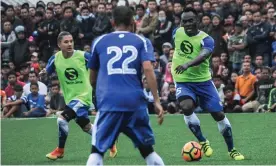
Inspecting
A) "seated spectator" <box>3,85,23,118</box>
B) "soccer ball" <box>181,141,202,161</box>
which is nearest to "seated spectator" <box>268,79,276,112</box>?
"seated spectator" <box>3,85,23,118</box>

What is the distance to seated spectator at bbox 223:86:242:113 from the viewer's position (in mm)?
24141

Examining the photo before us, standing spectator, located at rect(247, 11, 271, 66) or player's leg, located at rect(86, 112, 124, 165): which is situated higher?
player's leg, located at rect(86, 112, 124, 165)

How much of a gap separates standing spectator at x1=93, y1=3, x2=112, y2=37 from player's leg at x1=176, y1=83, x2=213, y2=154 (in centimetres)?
1305

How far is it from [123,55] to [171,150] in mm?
A: 5797

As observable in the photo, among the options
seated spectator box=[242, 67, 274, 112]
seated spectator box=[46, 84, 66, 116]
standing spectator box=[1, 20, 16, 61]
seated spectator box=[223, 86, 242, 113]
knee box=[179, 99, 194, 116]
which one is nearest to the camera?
knee box=[179, 99, 194, 116]

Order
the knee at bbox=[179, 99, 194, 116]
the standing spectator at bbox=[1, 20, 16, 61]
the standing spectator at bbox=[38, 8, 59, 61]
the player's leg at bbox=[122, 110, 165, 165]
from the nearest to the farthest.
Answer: the player's leg at bbox=[122, 110, 165, 165], the knee at bbox=[179, 99, 194, 116], the standing spectator at bbox=[38, 8, 59, 61], the standing spectator at bbox=[1, 20, 16, 61]

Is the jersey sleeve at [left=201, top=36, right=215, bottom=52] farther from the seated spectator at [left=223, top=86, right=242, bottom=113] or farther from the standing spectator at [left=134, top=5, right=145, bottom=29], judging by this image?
the standing spectator at [left=134, top=5, right=145, bottom=29]

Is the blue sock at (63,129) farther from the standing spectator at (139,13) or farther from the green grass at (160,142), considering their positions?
the standing spectator at (139,13)

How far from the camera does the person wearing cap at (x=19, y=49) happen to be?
28.3 metres

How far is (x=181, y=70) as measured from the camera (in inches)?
501

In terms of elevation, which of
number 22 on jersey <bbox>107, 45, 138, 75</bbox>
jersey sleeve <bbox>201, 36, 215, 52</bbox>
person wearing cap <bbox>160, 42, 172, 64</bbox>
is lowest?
person wearing cap <bbox>160, 42, 172, 64</bbox>

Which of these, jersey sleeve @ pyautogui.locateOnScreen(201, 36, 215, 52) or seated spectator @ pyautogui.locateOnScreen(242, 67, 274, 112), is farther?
seated spectator @ pyautogui.locateOnScreen(242, 67, 274, 112)

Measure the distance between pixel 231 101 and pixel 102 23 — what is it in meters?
4.85

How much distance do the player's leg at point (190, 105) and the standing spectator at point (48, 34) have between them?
14816 millimetres
